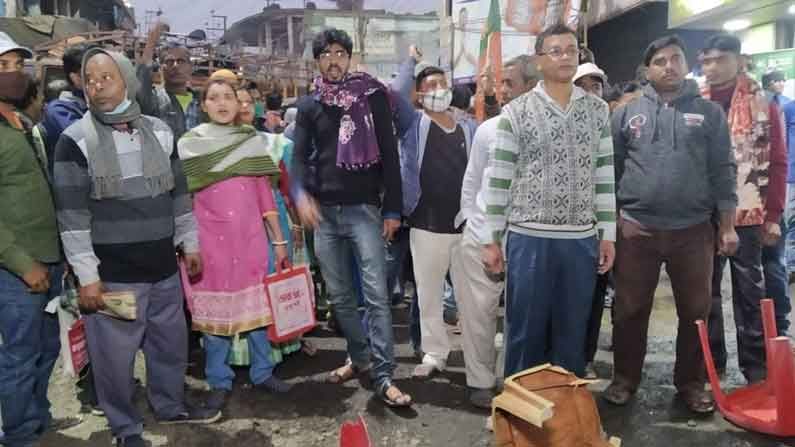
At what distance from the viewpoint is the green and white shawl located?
12.0 feet

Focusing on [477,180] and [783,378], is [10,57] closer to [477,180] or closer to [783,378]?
[477,180]

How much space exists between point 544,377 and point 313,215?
68.7 inches

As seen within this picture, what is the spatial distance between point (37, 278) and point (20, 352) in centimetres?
40

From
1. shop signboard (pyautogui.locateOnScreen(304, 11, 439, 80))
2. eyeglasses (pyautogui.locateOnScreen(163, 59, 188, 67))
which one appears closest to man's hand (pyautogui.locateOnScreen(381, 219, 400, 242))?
eyeglasses (pyautogui.locateOnScreen(163, 59, 188, 67))

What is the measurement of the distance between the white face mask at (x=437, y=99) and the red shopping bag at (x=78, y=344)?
7.82 feet

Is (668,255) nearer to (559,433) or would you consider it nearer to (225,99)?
(559,433)

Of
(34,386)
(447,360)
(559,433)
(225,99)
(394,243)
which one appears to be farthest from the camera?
(394,243)

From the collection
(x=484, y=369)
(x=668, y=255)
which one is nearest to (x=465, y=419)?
(x=484, y=369)

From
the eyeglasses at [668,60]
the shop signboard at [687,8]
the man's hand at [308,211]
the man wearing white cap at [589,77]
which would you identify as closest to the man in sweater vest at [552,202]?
the eyeglasses at [668,60]

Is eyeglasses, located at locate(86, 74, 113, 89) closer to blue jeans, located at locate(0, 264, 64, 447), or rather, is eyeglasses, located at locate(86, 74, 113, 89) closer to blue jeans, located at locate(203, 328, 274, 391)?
blue jeans, located at locate(0, 264, 64, 447)

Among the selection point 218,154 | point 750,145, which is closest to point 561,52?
point 750,145

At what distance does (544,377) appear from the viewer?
2488 millimetres

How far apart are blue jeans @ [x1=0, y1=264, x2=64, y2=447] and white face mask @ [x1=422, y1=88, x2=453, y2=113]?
2.36 m

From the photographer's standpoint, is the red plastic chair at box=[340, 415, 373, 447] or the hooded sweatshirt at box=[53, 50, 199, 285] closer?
the red plastic chair at box=[340, 415, 373, 447]
